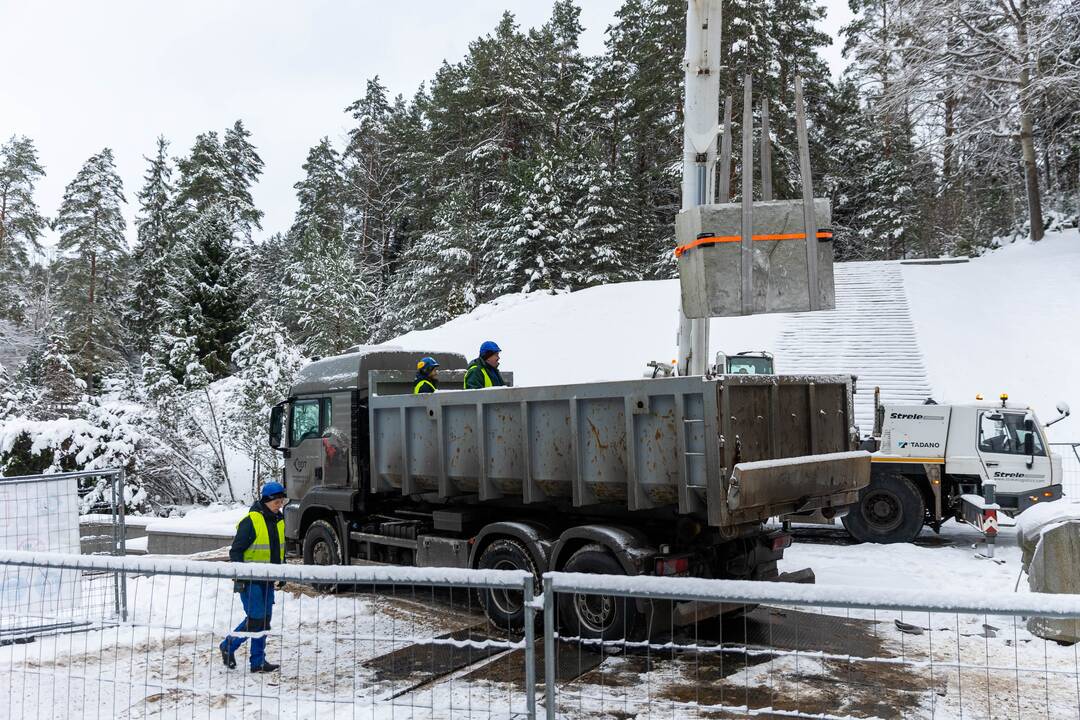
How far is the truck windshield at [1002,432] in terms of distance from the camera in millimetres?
11766

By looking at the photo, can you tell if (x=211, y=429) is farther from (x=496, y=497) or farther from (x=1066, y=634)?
(x=1066, y=634)

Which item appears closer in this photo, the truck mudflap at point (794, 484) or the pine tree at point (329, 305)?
the truck mudflap at point (794, 484)

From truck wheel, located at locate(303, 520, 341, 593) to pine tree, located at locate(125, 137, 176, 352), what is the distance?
1388 inches

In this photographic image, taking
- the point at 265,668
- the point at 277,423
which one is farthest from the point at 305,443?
the point at 265,668

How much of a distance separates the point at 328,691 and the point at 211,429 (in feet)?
59.7

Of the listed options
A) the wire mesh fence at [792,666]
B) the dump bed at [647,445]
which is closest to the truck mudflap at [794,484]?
the dump bed at [647,445]

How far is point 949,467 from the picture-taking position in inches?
469

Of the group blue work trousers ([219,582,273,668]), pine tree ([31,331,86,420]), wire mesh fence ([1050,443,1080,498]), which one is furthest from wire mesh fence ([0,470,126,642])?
pine tree ([31,331,86,420])

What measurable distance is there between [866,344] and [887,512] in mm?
11661

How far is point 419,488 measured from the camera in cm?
844

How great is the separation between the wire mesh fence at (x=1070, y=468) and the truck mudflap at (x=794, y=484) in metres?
9.14

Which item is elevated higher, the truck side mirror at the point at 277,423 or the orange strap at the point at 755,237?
the orange strap at the point at 755,237

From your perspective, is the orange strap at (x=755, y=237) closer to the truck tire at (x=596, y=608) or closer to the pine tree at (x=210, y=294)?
the truck tire at (x=596, y=608)

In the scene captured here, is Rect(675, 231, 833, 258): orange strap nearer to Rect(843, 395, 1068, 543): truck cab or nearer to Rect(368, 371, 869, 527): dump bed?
Rect(368, 371, 869, 527): dump bed
